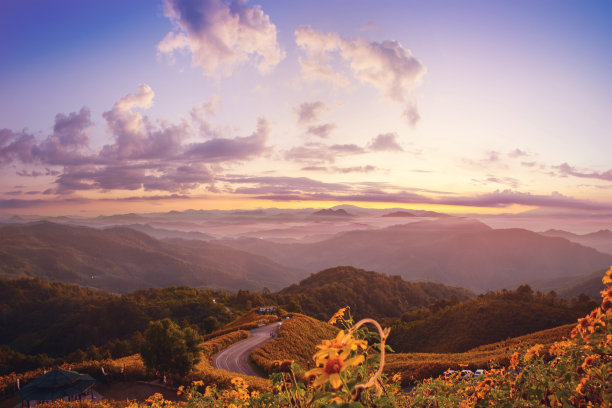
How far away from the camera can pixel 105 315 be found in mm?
88625

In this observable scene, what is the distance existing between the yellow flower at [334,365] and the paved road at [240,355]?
29.5 m

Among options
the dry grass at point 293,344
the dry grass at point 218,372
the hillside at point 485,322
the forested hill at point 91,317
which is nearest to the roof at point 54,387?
the dry grass at point 218,372

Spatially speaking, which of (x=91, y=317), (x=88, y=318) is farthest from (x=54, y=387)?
(x=88, y=318)

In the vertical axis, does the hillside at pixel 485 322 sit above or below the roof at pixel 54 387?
below

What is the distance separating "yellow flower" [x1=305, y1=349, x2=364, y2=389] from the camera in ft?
4.46

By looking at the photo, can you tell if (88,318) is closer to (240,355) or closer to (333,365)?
(240,355)

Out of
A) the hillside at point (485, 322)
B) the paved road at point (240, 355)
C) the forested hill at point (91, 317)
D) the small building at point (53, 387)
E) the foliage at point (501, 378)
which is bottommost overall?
the forested hill at point (91, 317)

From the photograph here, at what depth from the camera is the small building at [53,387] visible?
17875 millimetres

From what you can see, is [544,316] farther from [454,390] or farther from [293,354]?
[454,390]

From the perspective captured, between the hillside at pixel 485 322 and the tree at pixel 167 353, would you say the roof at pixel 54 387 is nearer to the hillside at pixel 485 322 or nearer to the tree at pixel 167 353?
the tree at pixel 167 353

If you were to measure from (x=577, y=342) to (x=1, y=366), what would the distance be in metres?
58.7

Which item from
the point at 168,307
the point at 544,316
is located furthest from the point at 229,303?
the point at 544,316

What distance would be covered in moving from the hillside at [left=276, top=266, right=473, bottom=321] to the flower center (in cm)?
8882

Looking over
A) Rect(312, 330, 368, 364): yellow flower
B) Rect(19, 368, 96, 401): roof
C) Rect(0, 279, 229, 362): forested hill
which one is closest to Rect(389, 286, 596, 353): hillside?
Rect(0, 279, 229, 362): forested hill
